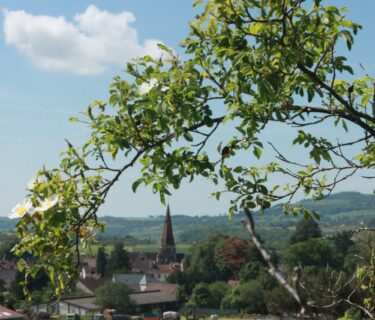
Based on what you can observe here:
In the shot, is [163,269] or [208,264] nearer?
[208,264]

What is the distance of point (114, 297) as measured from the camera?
58.2 metres

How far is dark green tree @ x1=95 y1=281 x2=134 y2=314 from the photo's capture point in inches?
2274

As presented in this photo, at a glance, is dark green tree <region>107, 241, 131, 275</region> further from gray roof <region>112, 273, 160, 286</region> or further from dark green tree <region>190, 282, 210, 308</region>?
dark green tree <region>190, 282, 210, 308</region>

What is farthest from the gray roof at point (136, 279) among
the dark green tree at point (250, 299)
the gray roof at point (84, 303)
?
the dark green tree at point (250, 299)

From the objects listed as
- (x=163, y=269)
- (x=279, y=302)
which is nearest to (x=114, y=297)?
(x=279, y=302)

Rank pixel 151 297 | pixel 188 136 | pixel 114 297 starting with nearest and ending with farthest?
pixel 188 136 → pixel 114 297 → pixel 151 297

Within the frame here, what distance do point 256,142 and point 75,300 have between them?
202 feet

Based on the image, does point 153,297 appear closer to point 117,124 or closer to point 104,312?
point 104,312

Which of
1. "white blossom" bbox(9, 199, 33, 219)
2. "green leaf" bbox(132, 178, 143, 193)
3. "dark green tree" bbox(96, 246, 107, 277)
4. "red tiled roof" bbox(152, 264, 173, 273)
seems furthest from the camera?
"red tiled roof" bbox(152, 264, 173, 273)

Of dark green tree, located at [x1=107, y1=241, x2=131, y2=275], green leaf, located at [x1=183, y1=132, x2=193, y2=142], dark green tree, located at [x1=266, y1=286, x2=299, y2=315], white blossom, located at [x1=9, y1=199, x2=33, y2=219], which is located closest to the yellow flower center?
white blossom, located at [x1=9, y1=199, x2=33, y2=219]

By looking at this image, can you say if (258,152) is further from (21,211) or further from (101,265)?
(101,265)

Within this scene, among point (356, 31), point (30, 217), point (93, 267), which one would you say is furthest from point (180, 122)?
point (93, 267)

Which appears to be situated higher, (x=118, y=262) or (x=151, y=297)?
(x=118, y=262)

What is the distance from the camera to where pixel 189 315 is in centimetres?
5622
